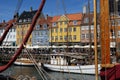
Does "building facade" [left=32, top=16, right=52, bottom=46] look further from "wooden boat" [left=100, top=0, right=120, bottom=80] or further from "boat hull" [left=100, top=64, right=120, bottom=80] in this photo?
"boat hull" [left=100, top=64, right=120, bottom=80]

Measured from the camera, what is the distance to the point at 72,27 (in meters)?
84.2

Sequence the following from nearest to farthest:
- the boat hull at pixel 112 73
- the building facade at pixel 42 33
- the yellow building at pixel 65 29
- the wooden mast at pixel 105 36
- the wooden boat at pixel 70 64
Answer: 1. the boat hull at pixel 112 73
2. the wooden mast at pixel 105 36
3. the wooden boat at pixel 70 64
4. the yellow building at pixel 65 29
5. the building facade at pixel 42 33

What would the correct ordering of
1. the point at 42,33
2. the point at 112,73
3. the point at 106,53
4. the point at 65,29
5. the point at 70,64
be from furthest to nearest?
the point at 42,33, the point at 65,29, the point at 70,64, the point at 106,53, the point at 112,73

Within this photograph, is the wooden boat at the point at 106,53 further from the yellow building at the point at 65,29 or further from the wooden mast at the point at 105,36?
the yellow building at the point at 65,29

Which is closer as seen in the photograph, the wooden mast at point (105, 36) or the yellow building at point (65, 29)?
the wooden mast at point (105, 36)

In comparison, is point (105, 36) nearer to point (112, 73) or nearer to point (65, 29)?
point (112, 73)

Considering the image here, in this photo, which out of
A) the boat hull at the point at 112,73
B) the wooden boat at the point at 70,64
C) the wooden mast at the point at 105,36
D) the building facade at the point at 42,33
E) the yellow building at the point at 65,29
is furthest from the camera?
the building facade at the point at 42,33

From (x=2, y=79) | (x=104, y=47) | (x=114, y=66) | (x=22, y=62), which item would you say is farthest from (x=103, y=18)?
(x=22, y=62)

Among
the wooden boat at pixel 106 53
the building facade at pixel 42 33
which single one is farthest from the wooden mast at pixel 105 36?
the building facade at pixel 42 33

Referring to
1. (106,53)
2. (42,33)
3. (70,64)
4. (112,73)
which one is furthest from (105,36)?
(42,33)

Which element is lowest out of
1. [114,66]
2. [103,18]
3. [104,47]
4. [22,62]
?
[22,62]

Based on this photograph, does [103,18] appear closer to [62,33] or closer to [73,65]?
[73,65]

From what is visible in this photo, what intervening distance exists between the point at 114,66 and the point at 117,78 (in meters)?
0.35

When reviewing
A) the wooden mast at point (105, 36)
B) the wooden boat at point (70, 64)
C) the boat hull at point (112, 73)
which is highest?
the wooden mast at point (105, 36)
